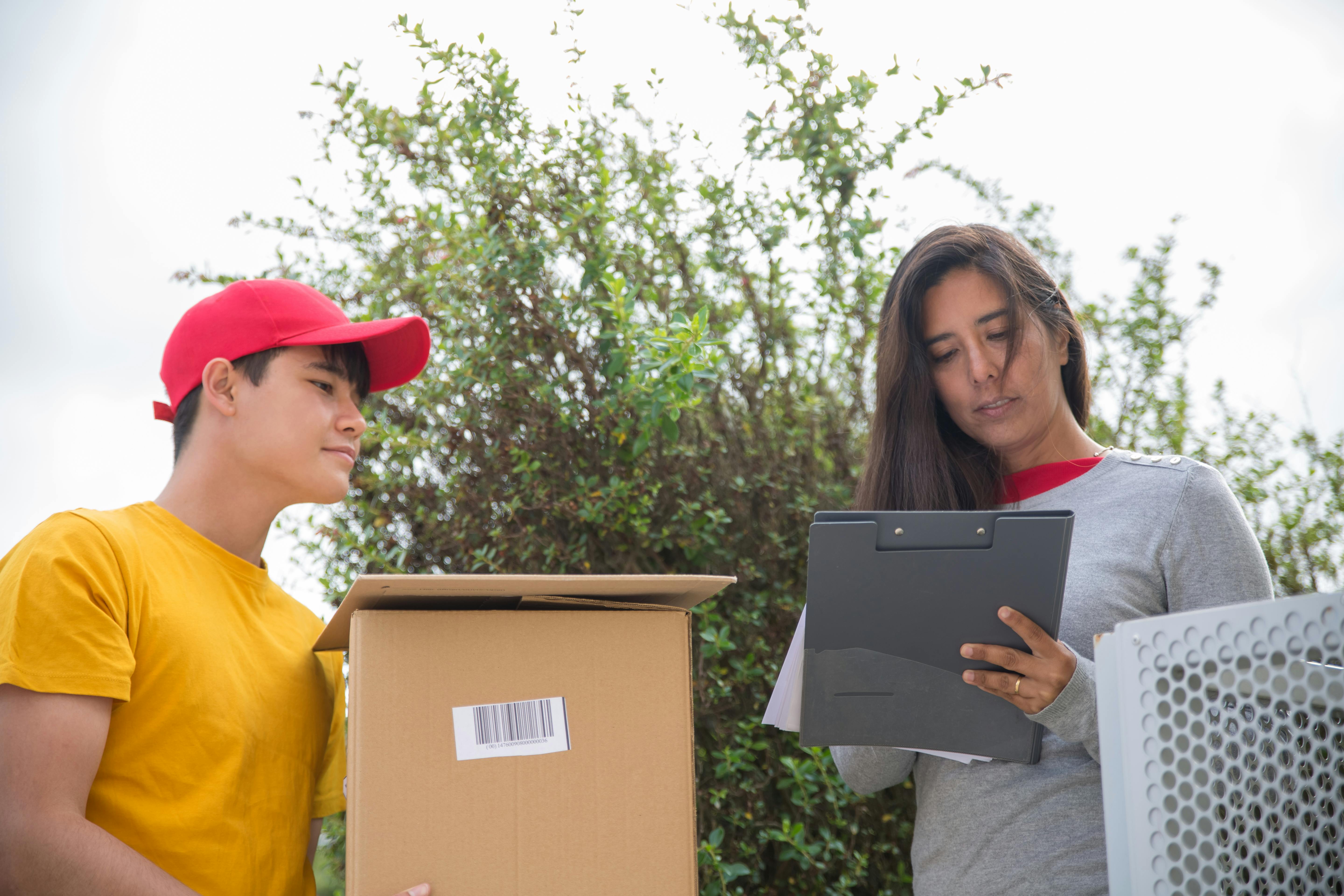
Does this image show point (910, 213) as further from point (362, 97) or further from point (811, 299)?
point (362, 97)

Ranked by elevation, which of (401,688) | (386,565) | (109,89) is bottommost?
(401,688)

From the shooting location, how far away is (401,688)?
106 cm

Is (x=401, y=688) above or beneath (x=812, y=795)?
above

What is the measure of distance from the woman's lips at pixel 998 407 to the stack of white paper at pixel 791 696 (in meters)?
0.63

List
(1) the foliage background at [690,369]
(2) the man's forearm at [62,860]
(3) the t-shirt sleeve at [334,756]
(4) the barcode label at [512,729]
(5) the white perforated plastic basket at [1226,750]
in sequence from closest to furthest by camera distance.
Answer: (5) the white perforated plastic basket at [1226,750] < (2) the man's forearm at [62,860] < (4) the barcode label at [512,729] < (3) the t-shirt sleeve at [334,756] < (1) the foliage background at [690,369]

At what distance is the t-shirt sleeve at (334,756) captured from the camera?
1.36 m

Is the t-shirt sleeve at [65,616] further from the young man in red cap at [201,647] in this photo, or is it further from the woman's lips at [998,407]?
the woman's lips at [998,407]

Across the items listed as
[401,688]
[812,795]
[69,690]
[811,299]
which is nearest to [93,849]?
[69,690]

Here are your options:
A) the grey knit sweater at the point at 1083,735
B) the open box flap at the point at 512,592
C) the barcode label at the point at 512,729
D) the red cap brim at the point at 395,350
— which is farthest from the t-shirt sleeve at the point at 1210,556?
the red cap brim at the point at 395,350

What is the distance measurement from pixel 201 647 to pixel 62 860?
296 millimetres

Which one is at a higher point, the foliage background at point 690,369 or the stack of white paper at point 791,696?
the foliage background at point 690,369

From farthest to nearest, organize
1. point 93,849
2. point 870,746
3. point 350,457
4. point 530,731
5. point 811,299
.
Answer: point 811,299, point 350,457, point 870,746, point 530,731, point 93,849

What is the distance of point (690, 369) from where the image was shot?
184 cm

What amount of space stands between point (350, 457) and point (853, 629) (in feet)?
3.06
